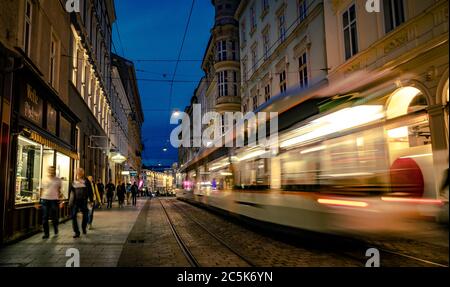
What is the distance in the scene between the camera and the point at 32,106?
1105 centimetres

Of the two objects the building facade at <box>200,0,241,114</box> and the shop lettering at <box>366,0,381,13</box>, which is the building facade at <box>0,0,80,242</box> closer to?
the shop lettering at <box>366,0,381,13</box>

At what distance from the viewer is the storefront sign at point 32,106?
1033 centimetres

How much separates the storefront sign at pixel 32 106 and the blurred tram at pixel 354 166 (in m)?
6.00

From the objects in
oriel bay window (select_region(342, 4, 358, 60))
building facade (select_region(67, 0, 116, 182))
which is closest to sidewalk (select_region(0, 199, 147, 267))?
building facade (select_region(67, 0, 116, 182))

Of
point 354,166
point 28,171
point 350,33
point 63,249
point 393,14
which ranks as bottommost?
point 63,249

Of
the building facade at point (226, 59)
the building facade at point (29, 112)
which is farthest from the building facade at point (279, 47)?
the building facade at point (29, 112)

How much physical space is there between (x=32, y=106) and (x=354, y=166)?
8271 mm

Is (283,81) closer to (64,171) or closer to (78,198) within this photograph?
(64,171)

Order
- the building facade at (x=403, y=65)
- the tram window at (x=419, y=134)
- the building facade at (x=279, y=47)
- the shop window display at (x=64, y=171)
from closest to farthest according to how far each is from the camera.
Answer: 1. the building facade at (x=403, y=65)
2. the tram window at (x=419, y=134)
3. the shop window display at (x=64, y=171)
4. the building facade at (x=279, y=47)

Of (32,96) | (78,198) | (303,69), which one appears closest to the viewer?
(78,198)

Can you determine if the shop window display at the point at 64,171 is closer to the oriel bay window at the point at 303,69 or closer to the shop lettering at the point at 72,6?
the shop lettering at the point at 72,6

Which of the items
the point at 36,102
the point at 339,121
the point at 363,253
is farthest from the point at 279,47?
the point at 363,253

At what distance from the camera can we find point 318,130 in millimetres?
8078
